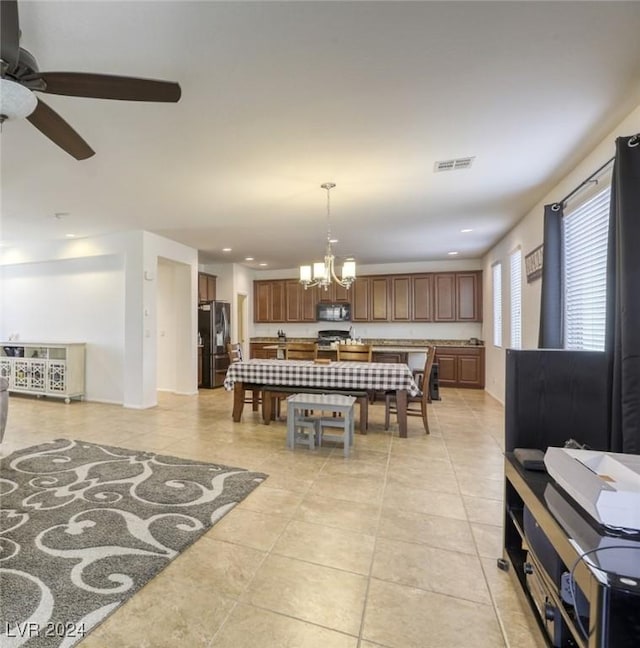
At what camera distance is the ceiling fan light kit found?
58.1 inches

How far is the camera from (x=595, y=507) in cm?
112

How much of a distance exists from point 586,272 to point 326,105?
2.46 m

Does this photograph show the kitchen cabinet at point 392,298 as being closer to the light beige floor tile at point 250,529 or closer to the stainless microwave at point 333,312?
the stainless microwave at point 333,312

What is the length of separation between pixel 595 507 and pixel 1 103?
2758mm

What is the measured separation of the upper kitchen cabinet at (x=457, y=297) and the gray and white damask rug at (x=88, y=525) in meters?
5.66

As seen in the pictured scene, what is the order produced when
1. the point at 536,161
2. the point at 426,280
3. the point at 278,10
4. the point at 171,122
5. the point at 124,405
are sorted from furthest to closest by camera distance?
the point at 426,280
the point at 124,405
the point at 536,161
the point at 171,122
the point at 278,10

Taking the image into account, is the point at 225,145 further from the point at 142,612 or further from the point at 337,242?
the point at 337,242

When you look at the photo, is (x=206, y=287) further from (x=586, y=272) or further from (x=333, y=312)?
(x=586, y=272)

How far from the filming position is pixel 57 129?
6.56ft

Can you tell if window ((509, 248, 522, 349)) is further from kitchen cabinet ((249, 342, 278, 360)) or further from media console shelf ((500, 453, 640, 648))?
kitchen cabinet ((249, 342, 278, 360))

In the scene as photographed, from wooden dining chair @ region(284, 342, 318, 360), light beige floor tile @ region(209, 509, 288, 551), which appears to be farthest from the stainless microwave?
light beige floor tile @ region(209, 509, 288, 551)

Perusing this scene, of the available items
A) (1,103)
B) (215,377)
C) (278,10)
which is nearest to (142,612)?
(1,103)

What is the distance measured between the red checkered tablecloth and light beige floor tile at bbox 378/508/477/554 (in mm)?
1613

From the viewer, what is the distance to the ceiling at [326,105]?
152 cm
